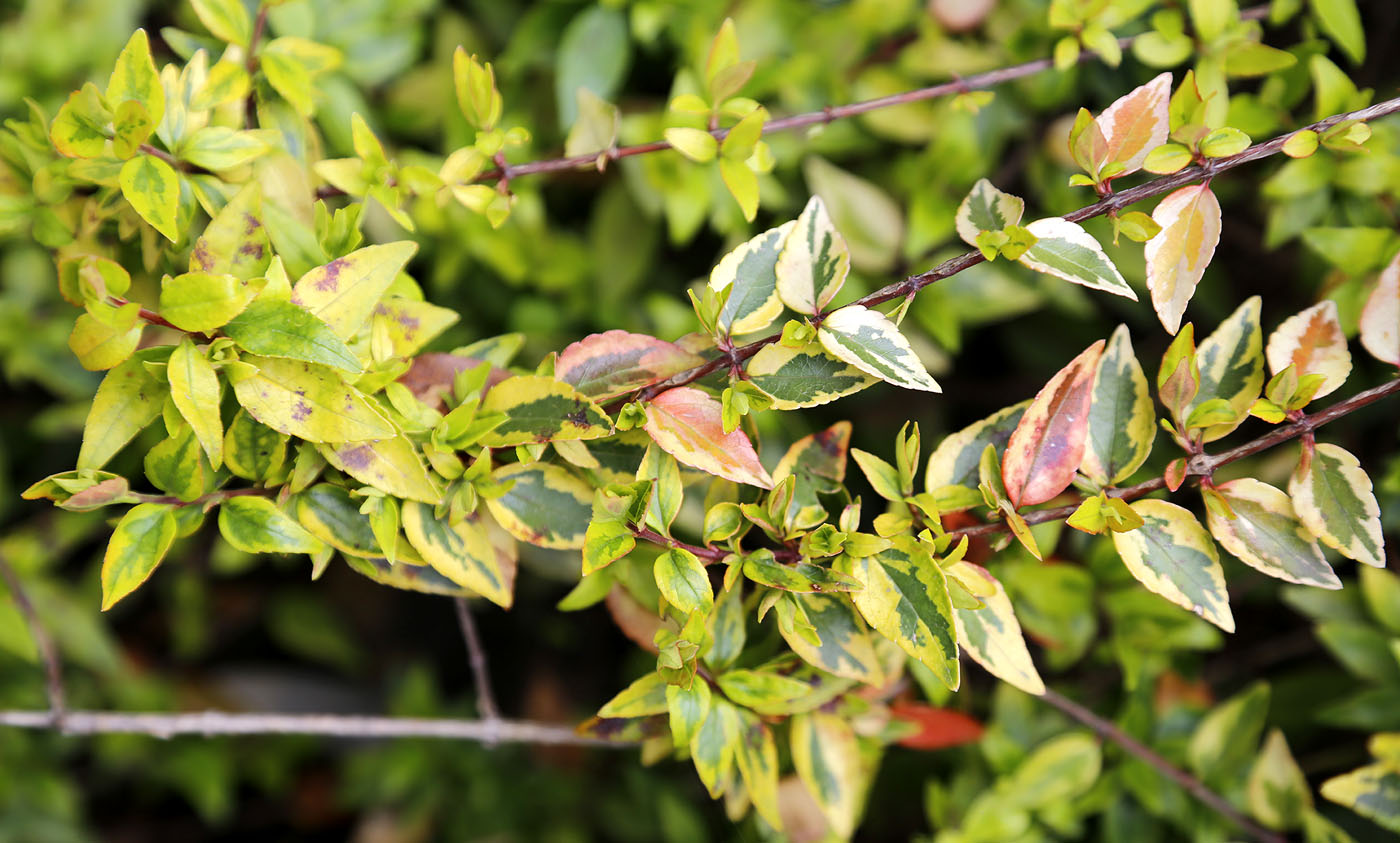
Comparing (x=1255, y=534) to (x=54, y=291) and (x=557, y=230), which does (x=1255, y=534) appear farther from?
(x=54, y=291)

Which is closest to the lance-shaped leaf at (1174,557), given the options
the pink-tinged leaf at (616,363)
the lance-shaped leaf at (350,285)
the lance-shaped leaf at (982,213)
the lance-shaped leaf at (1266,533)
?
the lance-shaped leaf at (1266,533)

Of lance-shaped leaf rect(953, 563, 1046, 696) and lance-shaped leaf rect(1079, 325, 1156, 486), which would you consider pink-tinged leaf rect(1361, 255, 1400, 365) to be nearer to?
lance-shaped leaf rect(1079, 325, 1156, 486)

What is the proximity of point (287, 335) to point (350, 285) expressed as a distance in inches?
2.8

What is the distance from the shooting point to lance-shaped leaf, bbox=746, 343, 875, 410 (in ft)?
2.12

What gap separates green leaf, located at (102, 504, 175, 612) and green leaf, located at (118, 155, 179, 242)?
197 mm

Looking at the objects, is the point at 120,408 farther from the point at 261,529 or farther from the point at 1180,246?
the point at 1180,246

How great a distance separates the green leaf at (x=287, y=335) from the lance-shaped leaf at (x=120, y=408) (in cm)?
8

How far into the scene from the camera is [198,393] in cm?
60

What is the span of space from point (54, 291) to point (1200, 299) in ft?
5.28

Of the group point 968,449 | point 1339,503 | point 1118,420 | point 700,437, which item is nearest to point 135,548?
point 700,437

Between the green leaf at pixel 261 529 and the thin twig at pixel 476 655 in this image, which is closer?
the green leaf at pixel 261 529

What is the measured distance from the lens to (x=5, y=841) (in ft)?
4.56

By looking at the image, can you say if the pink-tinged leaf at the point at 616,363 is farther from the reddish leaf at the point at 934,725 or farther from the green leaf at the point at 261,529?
the reddish leaf at the point at 934,725

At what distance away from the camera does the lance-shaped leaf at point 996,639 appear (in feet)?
2.24
